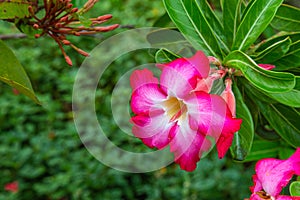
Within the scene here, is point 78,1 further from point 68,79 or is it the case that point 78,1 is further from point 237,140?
point 68,79

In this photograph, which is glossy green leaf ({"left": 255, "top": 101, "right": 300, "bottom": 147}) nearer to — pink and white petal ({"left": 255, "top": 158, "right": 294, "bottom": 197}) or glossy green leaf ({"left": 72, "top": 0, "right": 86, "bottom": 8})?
pink and white petal ({"left": 255, "top": 158, "right": 294, "bottom": 197})

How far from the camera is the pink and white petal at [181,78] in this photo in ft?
2.17

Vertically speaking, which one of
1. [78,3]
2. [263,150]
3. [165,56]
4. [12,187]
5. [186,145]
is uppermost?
[78,3]

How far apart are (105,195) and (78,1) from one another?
6.37 feet

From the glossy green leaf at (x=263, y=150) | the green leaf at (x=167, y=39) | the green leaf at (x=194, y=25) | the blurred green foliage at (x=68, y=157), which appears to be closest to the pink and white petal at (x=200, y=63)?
the green leaf at (x=194, y=25)

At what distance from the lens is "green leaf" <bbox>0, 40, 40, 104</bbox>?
703 mm

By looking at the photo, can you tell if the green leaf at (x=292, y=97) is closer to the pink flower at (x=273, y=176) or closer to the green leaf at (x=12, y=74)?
the pink flower at (x=273, y=176)

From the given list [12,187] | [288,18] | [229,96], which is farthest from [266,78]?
[12,187]

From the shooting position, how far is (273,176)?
0.70 metres

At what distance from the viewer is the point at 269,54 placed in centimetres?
77

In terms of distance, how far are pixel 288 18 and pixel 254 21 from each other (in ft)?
0.55

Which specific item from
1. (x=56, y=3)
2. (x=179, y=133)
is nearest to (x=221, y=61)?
(x=179, y=133)

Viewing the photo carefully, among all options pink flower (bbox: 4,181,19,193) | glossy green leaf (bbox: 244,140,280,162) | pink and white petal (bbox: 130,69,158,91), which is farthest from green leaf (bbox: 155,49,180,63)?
pink flower (bbox: 4,181,19,193)

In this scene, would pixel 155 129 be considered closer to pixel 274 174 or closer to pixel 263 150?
pixel 274 174
